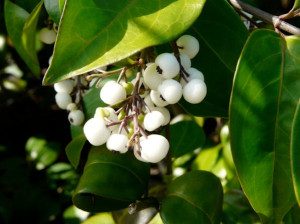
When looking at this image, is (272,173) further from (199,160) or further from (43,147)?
(43,147)

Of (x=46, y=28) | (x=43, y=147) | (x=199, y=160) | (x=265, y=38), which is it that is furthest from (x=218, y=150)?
(x=265, y=38)

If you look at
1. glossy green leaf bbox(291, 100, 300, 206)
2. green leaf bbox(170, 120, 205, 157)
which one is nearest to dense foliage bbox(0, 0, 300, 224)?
glossy green leaf bbox(291, 100, 300, 206)

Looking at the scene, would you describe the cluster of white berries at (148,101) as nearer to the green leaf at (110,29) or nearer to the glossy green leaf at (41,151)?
the green leaf at (110,29)

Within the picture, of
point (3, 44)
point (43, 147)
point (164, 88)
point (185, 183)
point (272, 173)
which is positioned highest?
point (164, 88)

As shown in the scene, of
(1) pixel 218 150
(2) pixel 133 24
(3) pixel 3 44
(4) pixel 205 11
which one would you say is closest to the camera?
(2) pixel 133 24

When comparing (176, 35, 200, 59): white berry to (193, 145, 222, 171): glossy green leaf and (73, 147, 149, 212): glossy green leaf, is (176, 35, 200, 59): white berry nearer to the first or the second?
(73, 147, 149, 212): glossy green leaf
